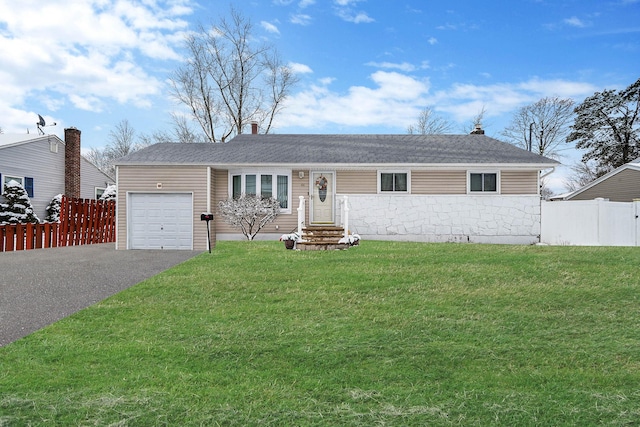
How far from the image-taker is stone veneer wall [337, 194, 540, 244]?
15859mm

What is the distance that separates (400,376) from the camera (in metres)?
4.09

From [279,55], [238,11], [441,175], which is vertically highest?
[238,11]

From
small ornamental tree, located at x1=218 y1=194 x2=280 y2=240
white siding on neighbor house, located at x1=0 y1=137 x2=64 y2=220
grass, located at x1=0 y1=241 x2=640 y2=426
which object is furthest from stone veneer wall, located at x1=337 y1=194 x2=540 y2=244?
white siding on neighbor house, located at x1=0 y1=137 x2=64 y2=220

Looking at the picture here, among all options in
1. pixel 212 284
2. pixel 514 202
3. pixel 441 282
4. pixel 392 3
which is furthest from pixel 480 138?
pixel 212 284

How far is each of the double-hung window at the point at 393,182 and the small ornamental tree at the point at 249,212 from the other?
4.09m

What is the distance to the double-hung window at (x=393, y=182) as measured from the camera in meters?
16.3

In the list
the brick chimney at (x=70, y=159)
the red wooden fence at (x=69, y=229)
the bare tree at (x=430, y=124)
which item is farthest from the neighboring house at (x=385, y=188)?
the bare tree at (x=430, y=124)

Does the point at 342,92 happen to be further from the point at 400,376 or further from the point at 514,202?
the point at 400,376

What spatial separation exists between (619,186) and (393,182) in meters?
14.7

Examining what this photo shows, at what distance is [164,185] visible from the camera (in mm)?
14953

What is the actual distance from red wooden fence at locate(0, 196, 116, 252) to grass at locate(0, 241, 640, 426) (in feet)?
32.4

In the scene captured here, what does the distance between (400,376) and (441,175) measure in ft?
43.0

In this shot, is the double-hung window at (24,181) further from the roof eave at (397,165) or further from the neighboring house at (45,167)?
the roof eave at (397,165)

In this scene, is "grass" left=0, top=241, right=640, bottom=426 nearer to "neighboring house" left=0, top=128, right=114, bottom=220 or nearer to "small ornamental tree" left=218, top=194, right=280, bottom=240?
"small ornamental tree" left=218, top=194, right=280, bottom=240
